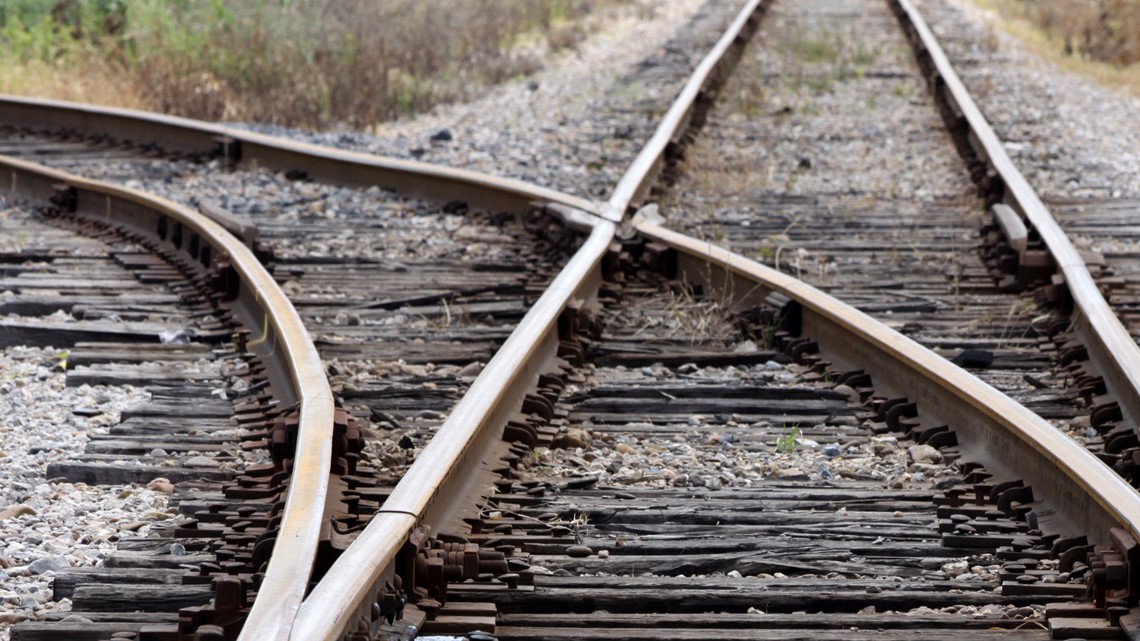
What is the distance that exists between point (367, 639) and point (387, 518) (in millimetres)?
464

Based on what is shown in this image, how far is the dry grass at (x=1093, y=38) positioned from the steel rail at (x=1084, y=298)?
5.56m

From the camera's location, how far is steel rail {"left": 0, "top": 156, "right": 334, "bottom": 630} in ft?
10.4

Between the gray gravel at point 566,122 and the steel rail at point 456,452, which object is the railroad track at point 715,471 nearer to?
the steel rail at point 456,452

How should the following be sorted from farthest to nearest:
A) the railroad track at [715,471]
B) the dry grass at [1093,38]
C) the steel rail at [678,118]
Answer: the dry grass at [1093,38], the steel rail at [678,118], the railroad track at [715,471]

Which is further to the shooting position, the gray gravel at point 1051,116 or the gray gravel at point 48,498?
the gray gravel at point 1051,116

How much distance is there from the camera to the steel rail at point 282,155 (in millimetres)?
8531

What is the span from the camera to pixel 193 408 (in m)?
5.00

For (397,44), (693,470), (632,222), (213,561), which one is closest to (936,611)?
(693,470)

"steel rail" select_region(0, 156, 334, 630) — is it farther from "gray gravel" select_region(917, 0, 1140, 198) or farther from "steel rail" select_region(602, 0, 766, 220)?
"gray gravel" select_region(917, 0, 1140, 198)

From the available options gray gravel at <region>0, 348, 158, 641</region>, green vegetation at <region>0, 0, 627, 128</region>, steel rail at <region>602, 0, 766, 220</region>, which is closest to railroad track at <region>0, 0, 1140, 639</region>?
gray gravel at <region>0, 348, 158, 641</region>

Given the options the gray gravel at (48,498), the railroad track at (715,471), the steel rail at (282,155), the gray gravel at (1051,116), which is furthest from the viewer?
the gray gravel at (1051,116)

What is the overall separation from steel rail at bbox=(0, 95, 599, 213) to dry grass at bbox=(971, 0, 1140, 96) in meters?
7.46

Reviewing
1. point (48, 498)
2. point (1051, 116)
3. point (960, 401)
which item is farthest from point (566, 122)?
point (48, 498)

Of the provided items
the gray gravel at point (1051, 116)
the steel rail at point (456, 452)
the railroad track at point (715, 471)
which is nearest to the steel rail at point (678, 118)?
the steel rail at point (456, 452)
